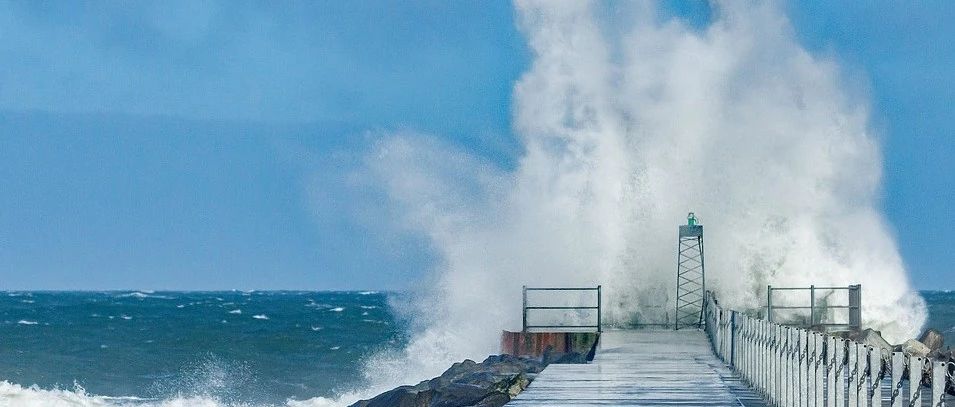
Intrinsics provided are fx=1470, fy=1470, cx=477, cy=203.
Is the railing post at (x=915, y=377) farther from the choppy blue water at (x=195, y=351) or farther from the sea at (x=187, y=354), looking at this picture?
the choppy blue water at (x=195, y=351)

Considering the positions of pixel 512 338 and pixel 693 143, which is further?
pixel 693 143

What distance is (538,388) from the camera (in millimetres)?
14711

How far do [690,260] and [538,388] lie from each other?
18988mm

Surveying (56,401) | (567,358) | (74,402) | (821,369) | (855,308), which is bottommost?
(74,402)

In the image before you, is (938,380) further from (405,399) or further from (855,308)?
(855,308)

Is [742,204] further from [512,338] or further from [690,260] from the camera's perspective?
[512,338]

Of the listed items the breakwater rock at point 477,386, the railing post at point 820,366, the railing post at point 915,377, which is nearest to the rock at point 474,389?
the breakwater rock at point 477,386

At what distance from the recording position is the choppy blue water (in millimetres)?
46375

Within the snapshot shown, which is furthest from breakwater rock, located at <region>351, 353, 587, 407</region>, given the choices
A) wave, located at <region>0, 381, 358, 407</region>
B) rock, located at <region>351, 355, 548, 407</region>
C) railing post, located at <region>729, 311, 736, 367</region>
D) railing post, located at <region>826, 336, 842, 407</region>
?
wave, located at <region>0, 381, 358, 407</region>

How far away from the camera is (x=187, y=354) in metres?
60.4

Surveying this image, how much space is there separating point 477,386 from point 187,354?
4397cm

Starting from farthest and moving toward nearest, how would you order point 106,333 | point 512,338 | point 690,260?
1. point 106,333
2. point 690,260
3. point 512,338

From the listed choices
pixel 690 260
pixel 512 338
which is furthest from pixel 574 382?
A: pixel 690 260

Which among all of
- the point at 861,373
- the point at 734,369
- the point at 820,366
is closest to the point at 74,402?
the point at 734,369
